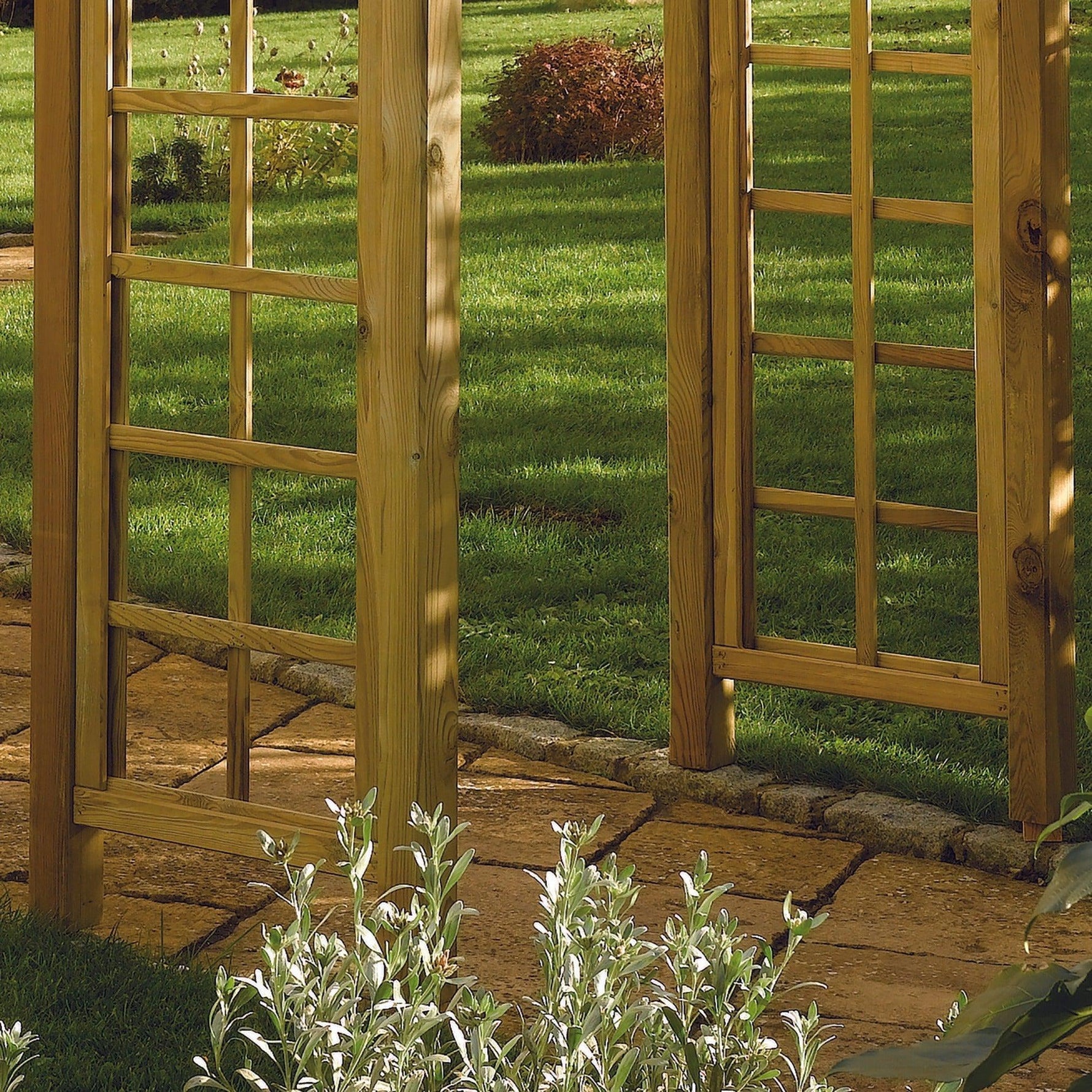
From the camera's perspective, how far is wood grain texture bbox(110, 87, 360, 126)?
113 inches

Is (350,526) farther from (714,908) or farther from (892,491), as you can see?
(714,908)

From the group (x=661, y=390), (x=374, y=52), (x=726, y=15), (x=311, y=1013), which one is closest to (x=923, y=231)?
(x=661, y=390)

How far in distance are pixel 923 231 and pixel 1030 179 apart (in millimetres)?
6162

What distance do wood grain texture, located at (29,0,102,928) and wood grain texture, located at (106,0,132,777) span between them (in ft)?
0.22

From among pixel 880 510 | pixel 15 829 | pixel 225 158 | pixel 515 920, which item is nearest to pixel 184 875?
pixel 15 829

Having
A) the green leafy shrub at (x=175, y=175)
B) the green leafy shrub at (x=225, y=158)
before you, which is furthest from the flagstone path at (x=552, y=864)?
the green leafy shrub at (x=175, y=175)

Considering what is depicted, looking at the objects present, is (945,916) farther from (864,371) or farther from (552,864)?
(864,371)

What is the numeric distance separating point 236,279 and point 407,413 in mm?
444

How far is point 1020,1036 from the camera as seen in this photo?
1381 millimetres

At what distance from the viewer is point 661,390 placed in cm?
727

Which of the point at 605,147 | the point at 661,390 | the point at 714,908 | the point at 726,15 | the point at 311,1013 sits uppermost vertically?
the point at 605,147

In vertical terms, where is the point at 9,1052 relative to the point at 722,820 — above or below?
above

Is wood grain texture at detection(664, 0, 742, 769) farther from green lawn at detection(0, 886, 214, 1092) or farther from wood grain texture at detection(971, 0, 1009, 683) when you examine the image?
green lawn at detection(0, 886, 214, 1092)

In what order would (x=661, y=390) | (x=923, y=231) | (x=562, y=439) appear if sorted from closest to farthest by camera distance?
(x=562, y=439)
(x=661, y=390)
(x=923, y=231)
